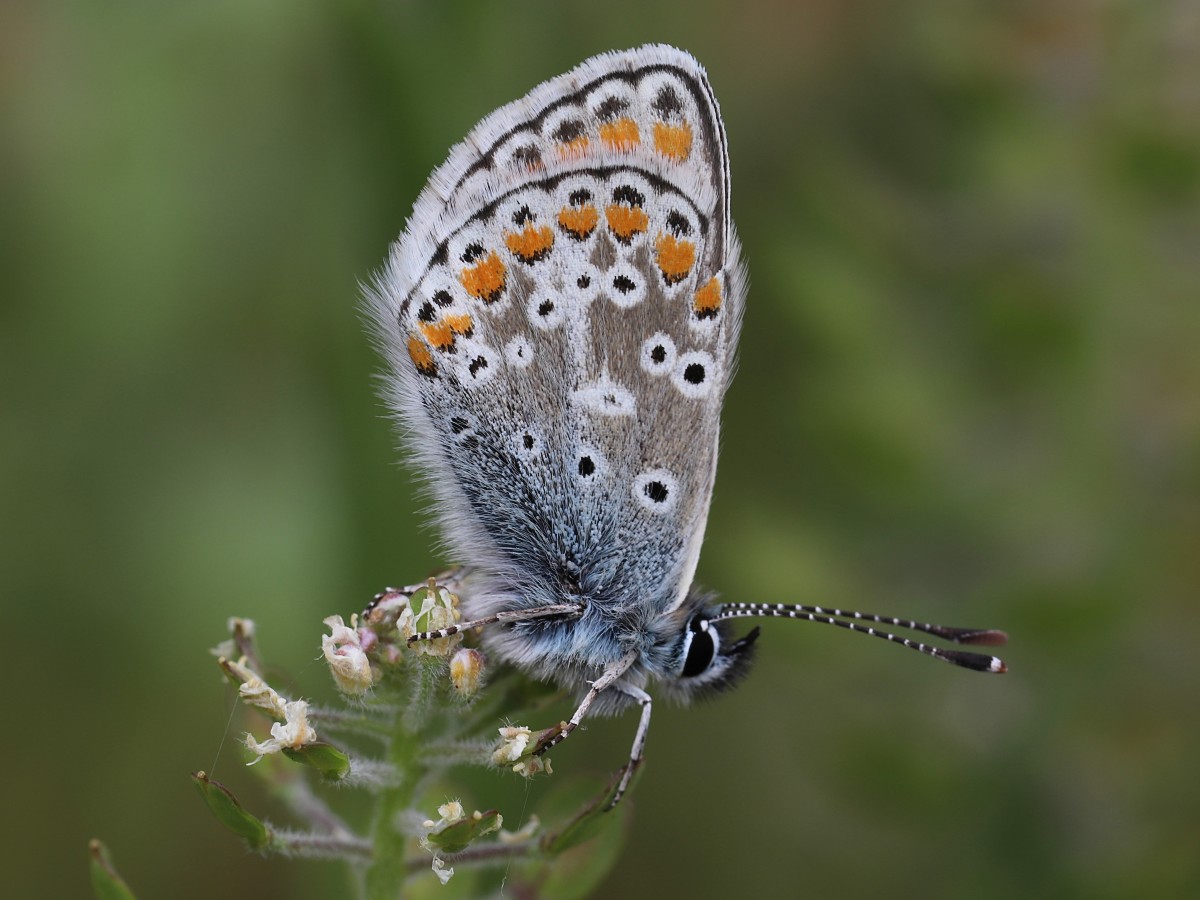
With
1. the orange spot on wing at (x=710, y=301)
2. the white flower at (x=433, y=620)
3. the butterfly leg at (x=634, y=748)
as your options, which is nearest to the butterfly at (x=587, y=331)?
the orange spot on wing at (x=710, y=301)

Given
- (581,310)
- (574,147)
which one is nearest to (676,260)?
(581,310)

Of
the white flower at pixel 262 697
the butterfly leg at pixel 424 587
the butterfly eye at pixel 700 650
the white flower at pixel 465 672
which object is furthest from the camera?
the butterfly eye at pixel 700 650

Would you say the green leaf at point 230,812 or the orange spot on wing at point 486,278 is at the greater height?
the orange spot on wing at point 486,278

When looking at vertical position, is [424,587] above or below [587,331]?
below

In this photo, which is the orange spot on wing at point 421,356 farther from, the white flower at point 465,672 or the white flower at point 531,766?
the white flower at point 531,766

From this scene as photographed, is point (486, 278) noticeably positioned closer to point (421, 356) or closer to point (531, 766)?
point (421, 356)

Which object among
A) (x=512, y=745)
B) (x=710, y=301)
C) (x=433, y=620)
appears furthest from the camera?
(x=710, y=301)

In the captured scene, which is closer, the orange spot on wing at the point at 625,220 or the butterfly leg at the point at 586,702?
the butterfly leg at the point at 586,702
